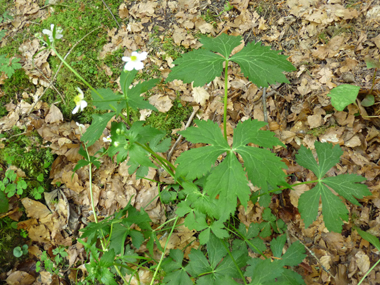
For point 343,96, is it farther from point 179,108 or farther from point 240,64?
point 179,108

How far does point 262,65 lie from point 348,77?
165 centimetres

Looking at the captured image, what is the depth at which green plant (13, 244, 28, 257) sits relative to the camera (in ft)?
9.53

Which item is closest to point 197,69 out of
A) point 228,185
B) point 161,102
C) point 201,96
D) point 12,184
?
point 228,185

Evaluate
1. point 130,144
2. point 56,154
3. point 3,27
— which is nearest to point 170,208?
point 130,144

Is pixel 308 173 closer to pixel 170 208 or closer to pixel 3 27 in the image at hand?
pixel 170 208

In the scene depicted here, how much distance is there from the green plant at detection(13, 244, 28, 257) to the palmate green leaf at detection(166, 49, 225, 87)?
278cm

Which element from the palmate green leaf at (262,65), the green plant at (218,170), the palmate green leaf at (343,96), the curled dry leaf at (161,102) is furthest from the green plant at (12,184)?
the palmate green leaf at (343,96)

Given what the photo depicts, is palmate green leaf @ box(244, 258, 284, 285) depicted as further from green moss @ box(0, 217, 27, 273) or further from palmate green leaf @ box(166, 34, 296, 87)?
green moss @ box(0, 217, 27, 273)

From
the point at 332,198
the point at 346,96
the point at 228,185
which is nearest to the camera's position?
the point at 228,185

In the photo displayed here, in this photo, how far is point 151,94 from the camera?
3207 millimetres

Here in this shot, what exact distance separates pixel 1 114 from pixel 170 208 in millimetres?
2896

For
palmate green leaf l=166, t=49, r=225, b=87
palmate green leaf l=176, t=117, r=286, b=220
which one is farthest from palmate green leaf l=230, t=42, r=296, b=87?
palmate green leaf l=176, t=117, r=286, b=220

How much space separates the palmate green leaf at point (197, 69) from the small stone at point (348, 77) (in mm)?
1804

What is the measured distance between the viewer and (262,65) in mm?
1834
